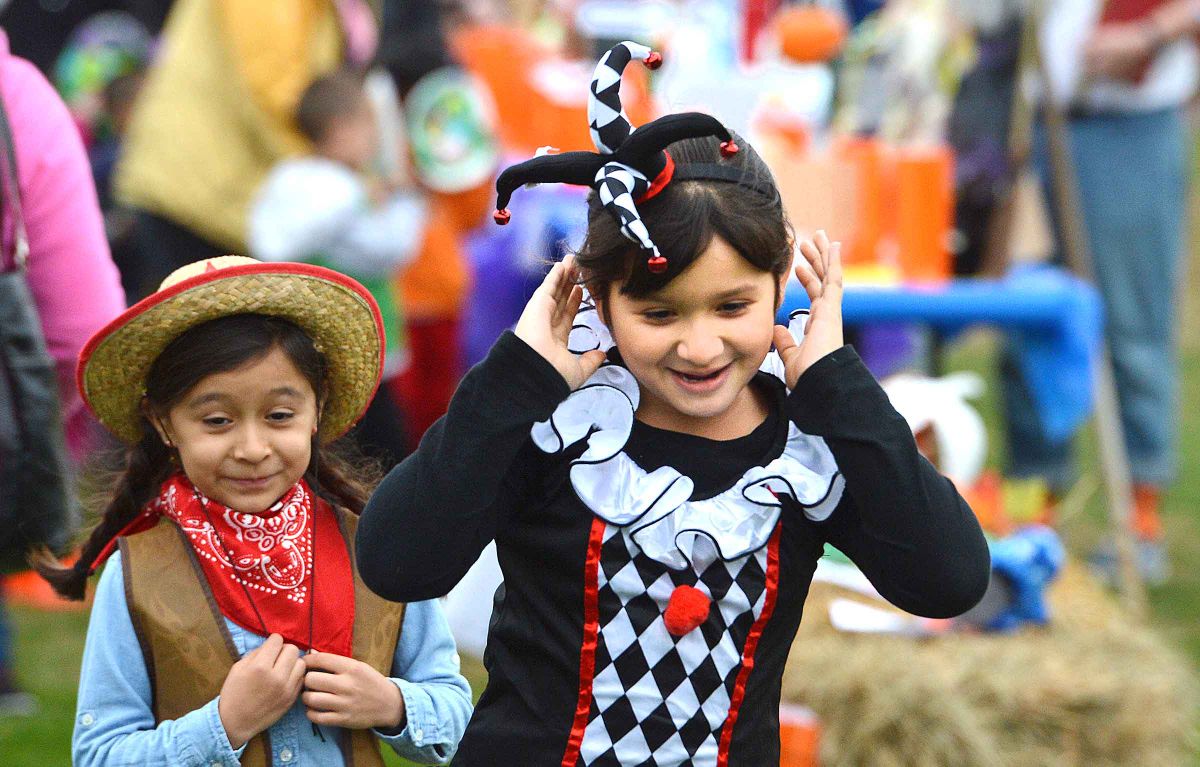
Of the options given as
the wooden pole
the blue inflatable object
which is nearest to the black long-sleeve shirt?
the blue inflatable object

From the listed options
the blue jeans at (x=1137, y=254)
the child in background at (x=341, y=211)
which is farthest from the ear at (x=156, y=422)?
the blue jeans at (x=1137, y=254)

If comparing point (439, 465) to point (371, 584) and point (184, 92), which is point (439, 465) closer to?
point (371, 584)

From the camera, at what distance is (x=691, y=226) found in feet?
6.66

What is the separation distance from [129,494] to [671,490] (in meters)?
0.79

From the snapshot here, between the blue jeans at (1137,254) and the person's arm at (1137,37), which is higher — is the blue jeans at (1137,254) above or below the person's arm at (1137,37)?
below

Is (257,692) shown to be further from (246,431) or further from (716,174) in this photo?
(716,174)

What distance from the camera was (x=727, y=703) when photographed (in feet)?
6.86

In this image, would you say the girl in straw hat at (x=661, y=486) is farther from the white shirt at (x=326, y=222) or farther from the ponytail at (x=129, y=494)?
the white shirt at (x=326, y=222)

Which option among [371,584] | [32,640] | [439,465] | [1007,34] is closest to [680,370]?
[439,465]

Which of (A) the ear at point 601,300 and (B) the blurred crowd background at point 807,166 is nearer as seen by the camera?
(A) the ear at point 601,300

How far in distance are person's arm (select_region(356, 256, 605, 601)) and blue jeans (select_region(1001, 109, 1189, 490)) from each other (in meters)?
4.36

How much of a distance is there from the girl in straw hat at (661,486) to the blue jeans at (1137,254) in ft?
13.7

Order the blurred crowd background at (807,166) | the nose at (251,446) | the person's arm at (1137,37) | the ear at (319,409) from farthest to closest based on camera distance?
the person's arm at (1137,37) < the blurred crowd background at (807,166) < the ear at (319,409) < the nose at (251,446)

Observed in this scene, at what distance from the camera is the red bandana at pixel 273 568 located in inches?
85.9
